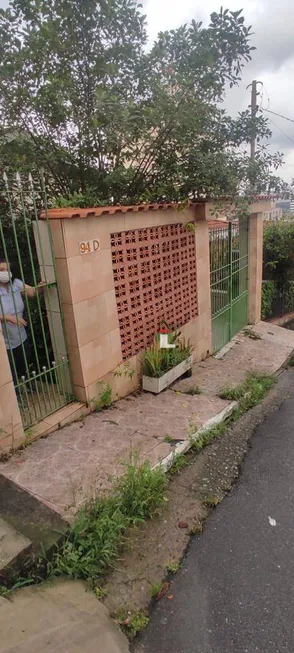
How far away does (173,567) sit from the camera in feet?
8.08

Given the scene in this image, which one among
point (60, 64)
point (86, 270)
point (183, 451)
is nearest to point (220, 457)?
point (183, 451)

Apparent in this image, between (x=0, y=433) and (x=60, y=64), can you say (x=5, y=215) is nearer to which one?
(x=60, y=64)

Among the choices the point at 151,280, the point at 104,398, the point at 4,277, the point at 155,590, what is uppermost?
the point at 4,277

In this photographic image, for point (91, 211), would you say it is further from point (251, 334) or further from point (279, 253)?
point (279, 253)

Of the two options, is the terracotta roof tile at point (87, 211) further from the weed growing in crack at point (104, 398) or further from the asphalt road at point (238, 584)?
the asphalt road at point (238, 584)

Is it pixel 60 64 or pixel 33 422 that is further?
pixel 60 64

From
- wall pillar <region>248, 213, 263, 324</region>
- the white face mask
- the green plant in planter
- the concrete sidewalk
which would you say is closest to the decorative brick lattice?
the green plant in planter

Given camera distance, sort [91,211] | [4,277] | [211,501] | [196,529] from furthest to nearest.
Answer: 1. [91,211]
2. [4,277]
3. [211,501]
4. [196,529]

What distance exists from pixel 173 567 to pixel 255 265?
7833 millimetres

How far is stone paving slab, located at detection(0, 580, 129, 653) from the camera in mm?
1844

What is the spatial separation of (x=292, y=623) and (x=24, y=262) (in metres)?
4.61

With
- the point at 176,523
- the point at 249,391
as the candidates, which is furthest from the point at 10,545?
the point at 249,391

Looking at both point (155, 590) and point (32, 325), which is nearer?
point (155, 590)

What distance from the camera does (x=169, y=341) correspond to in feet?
17.5
